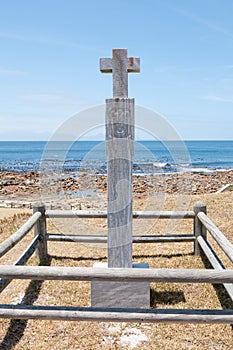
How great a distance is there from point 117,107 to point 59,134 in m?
1.00

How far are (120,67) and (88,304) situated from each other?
8.44ft

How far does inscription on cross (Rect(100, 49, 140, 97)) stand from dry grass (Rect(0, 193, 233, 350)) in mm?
2310

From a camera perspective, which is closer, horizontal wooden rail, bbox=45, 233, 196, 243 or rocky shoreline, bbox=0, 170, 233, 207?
horizontal wooden rail, bbox=45, 233, 196, 243

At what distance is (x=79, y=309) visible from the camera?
304 centimetres

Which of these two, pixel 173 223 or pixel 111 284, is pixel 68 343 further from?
pixel 173 223

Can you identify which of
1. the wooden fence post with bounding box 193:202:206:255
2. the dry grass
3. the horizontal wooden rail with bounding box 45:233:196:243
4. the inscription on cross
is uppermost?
the inscription on cross

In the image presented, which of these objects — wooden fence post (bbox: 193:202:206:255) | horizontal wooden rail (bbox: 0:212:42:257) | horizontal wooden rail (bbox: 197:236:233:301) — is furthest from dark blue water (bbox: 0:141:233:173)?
horizontal wooden rail (bbox: 197:236:233:301)

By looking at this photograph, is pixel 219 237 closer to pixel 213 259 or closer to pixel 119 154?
pixel 213 259

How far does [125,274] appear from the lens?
2895 mm

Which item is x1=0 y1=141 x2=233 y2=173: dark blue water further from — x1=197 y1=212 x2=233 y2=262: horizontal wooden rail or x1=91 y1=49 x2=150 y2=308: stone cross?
x1=91 y1=49 x2=150 y2=308: stone cross

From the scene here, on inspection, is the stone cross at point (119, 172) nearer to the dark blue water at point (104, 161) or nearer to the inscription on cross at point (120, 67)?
the inscription on cross at point (120, 67)

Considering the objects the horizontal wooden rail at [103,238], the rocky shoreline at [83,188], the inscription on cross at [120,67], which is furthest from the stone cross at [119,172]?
the rocky shoreline at [83,188]

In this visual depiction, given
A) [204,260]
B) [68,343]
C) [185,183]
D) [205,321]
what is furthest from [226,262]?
[185,183]

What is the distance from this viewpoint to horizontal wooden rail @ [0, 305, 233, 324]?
9.78ft
